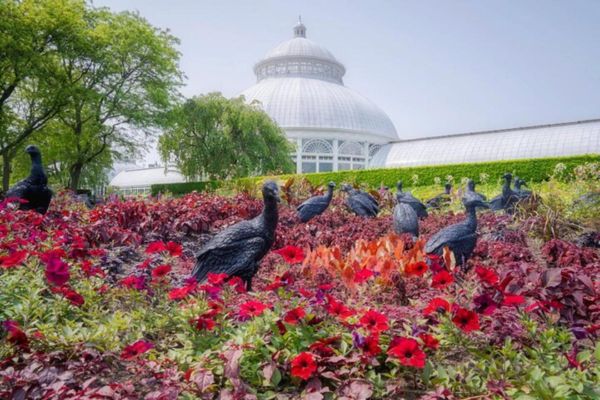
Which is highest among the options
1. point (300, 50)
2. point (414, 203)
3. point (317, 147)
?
point (300, 50)

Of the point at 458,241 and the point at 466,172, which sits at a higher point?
the point at 466,172

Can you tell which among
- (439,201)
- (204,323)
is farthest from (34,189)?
(439,201)

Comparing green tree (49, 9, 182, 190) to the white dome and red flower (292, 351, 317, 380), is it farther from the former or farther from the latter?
the white dome

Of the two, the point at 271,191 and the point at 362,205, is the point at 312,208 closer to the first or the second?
the point at 362,205

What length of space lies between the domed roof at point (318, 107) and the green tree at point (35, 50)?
1195 inches

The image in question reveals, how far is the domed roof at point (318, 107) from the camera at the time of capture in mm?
50725

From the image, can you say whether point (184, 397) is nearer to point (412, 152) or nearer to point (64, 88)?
point (64, 88)

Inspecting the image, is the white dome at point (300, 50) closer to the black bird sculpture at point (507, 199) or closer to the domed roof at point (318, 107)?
the domed roof at point (318, 107)

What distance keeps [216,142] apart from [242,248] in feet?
83.6

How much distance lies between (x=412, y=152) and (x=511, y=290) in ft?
145

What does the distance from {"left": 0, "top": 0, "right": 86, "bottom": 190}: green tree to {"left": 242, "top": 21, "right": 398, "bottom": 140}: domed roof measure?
85.3ft

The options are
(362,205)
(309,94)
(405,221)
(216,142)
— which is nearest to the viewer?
(405,221)

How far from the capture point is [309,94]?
5400 cm

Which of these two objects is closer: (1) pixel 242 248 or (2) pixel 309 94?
(1) pixel 242 248
